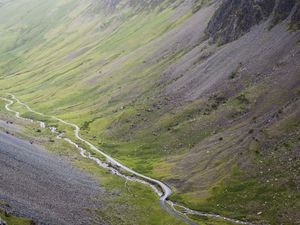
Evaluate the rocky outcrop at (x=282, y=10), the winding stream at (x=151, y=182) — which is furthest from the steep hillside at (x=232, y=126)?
the winding stream at (x=151, y=182)

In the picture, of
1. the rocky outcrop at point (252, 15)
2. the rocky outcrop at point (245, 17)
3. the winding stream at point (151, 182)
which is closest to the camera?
the winding stream at point (151, 182)

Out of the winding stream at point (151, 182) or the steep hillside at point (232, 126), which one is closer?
the winding stream at point (151, 182)

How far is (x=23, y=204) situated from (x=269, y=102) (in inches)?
3133

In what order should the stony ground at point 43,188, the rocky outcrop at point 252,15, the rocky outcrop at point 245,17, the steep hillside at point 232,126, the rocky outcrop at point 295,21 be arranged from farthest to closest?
the rocky outcrop at point 245,17, the rocky outcrop at point 252,15, the rocky outcrop at point 295,21, the steep hillside at point 232,126, the stony ground at point 43,188

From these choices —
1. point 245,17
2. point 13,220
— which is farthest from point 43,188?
point 245,17

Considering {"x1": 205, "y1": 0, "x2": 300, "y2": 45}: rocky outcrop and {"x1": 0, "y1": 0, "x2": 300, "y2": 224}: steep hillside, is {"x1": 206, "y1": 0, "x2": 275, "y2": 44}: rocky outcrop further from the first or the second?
{"x1": 0, "y1": 0, "x2": 300, "y2": 224}: steep hillside

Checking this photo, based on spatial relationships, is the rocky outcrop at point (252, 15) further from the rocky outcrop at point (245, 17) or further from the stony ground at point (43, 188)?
the stony ground at point (43, 188)

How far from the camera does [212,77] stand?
568 feet

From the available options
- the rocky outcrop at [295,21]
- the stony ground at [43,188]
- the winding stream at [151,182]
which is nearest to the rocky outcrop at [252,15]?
the rocky outcrop at [295,21]

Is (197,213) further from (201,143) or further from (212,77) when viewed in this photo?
(212,77)

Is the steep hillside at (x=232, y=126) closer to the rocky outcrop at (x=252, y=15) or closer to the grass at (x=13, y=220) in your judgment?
the rocky outcrop at (x=252, y=15)

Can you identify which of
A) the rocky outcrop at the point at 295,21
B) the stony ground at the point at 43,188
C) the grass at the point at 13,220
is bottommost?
the grass at the point at 13,220

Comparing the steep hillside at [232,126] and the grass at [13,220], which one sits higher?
the steep hillside at [232,126]

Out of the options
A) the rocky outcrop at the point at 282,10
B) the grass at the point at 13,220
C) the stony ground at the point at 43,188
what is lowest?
the grass at the point at 13,220
